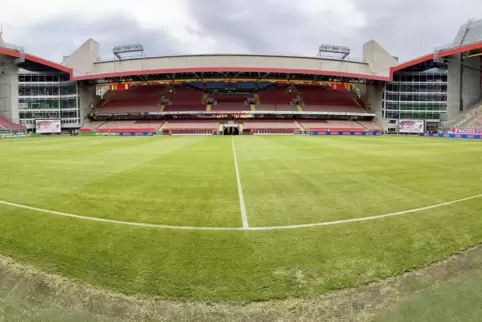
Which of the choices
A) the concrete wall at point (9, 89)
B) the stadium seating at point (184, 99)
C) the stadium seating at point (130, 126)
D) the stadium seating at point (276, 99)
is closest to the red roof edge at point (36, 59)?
the concrete wall at point (9, 89)

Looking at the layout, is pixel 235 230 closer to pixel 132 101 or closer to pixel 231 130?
pixel 231 130

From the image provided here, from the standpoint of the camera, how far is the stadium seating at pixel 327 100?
77.8 m

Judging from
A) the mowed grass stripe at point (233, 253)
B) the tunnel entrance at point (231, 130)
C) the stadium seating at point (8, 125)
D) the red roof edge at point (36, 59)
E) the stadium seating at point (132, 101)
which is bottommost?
the mowed grass stripe at point (233, 253)

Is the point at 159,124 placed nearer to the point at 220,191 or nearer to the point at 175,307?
the point at 220,191

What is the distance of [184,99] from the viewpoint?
79562mm

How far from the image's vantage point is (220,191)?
10711 millimetres

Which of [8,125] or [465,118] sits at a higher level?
[465,118]

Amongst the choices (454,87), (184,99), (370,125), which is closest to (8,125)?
(184,99)

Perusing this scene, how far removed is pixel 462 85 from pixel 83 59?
325ft

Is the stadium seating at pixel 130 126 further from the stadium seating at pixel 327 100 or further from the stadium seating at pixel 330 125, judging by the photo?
the stadium seating at pixel 327 100

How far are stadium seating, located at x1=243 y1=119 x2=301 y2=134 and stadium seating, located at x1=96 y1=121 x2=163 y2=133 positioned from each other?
22.6 m

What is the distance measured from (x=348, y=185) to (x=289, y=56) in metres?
72.3

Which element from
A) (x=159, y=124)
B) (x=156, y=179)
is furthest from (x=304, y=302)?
(x=159, y=124)

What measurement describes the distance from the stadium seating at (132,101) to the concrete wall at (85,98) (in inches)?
80.7
